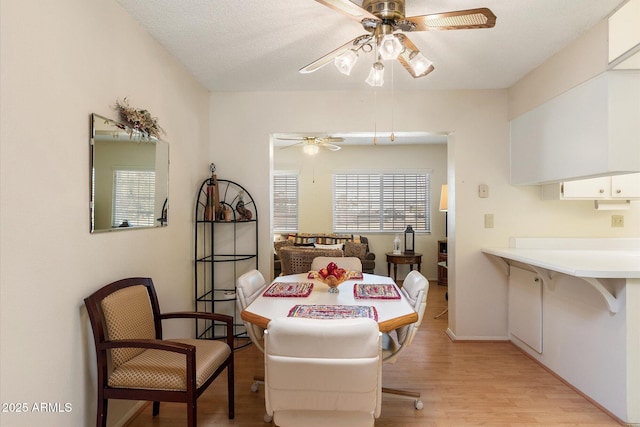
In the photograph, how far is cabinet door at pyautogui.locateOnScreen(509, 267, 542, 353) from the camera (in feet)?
10.0

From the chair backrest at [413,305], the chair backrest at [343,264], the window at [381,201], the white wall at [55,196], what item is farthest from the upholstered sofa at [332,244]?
the white wall at [55,196]

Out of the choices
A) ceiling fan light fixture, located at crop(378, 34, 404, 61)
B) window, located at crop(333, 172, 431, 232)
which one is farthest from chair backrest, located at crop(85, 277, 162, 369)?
window, located at crop(333, 172, 431, 232)

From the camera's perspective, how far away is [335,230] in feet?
22.2

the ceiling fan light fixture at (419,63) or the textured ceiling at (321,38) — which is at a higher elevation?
the textured ceiling at (321,38)

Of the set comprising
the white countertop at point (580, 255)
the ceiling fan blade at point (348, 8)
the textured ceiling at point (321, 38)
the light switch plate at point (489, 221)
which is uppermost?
the textured ceiling at point (321, 38)

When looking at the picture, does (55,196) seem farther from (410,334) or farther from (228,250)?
(228,250)

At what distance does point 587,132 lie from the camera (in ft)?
8.39

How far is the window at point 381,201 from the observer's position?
6.71 m

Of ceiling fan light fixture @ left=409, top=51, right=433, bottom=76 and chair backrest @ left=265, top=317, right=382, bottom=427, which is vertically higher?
ceiling fan light fixture @ left=409, top=51, right=433, bottom=76

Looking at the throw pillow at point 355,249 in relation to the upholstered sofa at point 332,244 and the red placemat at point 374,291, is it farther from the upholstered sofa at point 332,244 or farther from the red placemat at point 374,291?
the red placemat at point 374,291

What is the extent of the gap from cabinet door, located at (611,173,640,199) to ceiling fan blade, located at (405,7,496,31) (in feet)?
7.49

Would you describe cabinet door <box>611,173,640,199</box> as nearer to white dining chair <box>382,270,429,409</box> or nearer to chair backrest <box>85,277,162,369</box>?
white dining chair <box>382,270,429,409</box>

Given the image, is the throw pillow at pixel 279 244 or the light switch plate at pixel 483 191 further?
the throw pillow at pixel 279 244

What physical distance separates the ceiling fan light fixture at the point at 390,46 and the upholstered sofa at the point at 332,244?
156 inches
